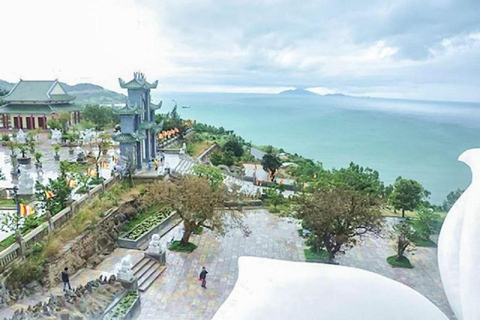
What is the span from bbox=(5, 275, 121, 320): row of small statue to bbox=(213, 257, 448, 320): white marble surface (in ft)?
20.7

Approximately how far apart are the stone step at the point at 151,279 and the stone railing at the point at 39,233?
10.9ft

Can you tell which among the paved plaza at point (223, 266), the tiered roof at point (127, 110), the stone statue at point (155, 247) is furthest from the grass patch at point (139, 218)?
the tiered roof at point (127, 110)

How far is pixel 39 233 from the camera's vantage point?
1175cm

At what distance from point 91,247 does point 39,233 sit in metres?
1.97

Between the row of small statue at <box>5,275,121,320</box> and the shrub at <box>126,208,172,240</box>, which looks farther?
the shrub at <box>126,208,172,240</box>

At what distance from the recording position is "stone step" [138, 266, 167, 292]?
38.9ft

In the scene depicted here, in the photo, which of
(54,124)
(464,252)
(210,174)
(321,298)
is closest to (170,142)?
(54,124)

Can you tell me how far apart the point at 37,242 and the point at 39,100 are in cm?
2374

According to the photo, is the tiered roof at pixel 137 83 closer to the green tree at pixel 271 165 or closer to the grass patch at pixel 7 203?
the grass patch at pixel 7 203

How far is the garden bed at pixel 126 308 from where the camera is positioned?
10.1 metres

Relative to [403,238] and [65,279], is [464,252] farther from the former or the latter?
[403,238]

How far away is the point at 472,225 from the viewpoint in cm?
435

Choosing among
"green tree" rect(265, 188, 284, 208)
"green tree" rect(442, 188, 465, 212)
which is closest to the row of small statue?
"green tree" rect(265, 188, 284, 208)

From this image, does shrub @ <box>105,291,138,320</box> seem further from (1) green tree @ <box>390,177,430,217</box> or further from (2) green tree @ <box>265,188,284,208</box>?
(1) green tree @ <box>390,177,430,217</box>
